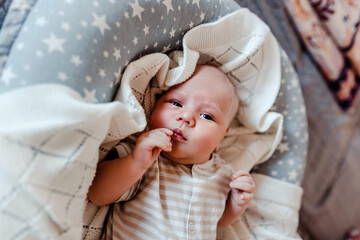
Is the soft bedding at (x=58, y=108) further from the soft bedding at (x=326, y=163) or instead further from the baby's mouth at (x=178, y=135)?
the soft bedding at (x=326, y=163)

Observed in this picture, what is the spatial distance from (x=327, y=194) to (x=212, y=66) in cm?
74

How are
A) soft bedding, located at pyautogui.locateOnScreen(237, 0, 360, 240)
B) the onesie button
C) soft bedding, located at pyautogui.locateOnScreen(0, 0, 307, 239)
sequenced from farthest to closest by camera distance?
soft bedding, located at pyautogui.locateOnScreen(237, 0, 360, 240) → the onesie button → soft bedding, located at pyautogui.locateOnScreen(0, 0, 307, 239)

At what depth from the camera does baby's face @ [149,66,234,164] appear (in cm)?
82

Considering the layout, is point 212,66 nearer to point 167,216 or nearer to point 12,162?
point 167,216

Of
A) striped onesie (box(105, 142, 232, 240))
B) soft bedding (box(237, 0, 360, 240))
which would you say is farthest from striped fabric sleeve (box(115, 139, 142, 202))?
soft bedding (box(237, 0, 360, 240))

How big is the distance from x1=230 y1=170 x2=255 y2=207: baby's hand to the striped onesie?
0.06 m

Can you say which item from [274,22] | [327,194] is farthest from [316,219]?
[274,22]

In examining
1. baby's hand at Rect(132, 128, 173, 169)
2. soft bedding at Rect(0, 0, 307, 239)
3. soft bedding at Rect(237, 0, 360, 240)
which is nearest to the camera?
soft bedding at Rect(0, 0, 307, 239)

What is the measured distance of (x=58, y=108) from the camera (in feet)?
1.91

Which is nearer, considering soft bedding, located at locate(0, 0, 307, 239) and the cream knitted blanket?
soft bedding, located at locate(0, 0, 307, 239)

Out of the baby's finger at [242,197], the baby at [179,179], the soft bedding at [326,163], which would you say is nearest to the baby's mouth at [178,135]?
the baby at [179,179]

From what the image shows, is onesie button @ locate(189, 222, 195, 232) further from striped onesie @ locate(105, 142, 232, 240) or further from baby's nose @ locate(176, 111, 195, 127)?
baby's nose @ locate(176, 111, 195, 127)

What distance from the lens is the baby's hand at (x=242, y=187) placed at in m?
0.89

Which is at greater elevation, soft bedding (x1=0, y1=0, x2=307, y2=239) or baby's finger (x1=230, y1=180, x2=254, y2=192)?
soft bedding (x1=0, y1=0, x2=307, y2=239)
